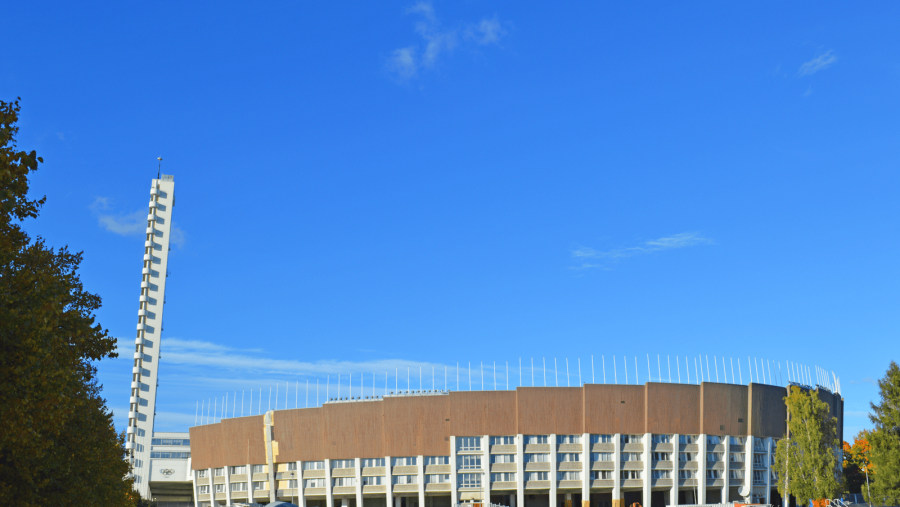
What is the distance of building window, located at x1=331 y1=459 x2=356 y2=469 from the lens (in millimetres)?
117562

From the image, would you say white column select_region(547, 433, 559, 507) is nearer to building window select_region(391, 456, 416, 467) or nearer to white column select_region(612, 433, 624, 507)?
white column select_region(612, 433, 624, 507)

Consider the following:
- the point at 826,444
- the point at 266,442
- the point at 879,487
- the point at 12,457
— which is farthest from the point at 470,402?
the point at 12,457

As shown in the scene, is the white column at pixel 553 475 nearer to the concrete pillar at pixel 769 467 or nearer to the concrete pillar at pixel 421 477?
the concrete pillar at pixel 421 477

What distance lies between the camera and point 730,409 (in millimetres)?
116375

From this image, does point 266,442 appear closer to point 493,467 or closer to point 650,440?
point 493,467

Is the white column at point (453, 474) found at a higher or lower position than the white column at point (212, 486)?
higher

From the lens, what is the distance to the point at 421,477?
113 metres

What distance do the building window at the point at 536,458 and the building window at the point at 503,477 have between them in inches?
112

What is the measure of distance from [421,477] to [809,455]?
52.6 m

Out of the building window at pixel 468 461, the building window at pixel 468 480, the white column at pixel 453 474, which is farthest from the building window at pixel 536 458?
the white column at pixel 453 474

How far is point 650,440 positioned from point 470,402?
25.2 metres

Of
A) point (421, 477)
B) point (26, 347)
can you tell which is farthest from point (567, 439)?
point (26, 347)

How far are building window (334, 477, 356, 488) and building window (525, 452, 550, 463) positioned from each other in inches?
973

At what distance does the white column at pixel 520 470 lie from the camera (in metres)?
112
